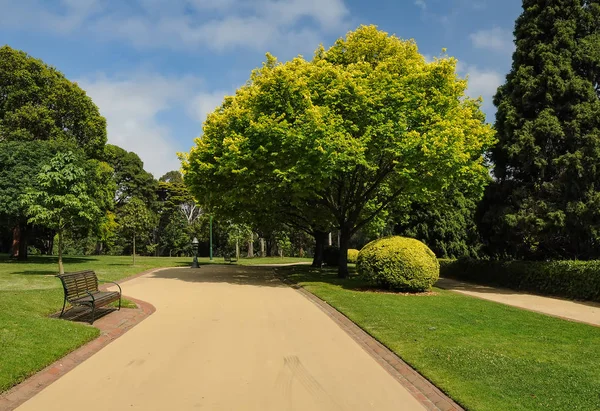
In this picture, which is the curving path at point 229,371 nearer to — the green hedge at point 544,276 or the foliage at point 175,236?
the green hedge at point 544,276

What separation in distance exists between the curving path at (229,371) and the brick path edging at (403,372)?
135 millimetres

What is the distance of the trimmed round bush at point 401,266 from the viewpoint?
14.9 m

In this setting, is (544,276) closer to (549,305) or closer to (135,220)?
(549,305)

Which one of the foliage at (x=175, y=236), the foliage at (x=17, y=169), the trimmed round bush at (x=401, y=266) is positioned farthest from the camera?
the foliage at (x=175, y=236)

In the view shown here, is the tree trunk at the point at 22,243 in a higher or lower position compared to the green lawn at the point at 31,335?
higher

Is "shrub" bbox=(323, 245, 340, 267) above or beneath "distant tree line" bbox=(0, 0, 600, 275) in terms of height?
beneath

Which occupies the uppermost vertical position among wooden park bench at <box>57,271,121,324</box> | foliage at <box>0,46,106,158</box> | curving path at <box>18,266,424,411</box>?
foliage at <box>0,46,106,158</box>

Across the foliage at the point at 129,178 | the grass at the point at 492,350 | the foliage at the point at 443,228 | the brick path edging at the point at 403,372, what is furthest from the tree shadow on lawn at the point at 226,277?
the foliage at the point at 129,178

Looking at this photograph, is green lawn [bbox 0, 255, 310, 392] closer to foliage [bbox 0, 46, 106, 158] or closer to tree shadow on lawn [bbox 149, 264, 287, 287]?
tree shadow on lawn [bbox 149, 264, 287, 287]

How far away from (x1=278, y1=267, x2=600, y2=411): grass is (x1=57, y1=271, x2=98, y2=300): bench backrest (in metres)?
5.87

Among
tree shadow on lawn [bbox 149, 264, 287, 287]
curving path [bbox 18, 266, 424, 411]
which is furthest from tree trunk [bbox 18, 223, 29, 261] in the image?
curving path [bbox 18, 266, 424, 411]

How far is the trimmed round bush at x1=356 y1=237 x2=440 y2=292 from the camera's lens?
14.9 meters

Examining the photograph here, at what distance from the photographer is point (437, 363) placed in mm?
6422

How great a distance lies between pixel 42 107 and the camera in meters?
31.4
